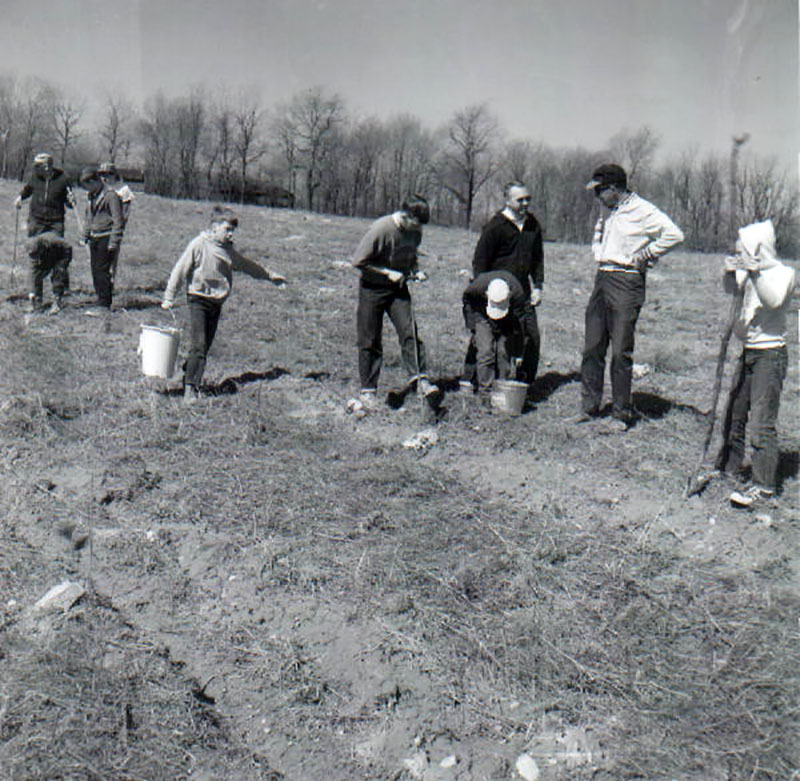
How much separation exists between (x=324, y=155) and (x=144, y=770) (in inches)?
2670

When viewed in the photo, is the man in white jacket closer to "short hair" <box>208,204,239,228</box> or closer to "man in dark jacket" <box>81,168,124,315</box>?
"short hair" <box>208,204,239,228</box>

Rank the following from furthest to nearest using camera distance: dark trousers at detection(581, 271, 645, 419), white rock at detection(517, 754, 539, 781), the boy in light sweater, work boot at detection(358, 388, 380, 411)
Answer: work boot at detection(358, 388, 380, 411) < the boy in light sweater < dark trousers at detection(581, 271, 645, 419) < white rock at detection(517, 754, 539, 781)

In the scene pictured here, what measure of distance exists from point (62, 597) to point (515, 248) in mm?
4412

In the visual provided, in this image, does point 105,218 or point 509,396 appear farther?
point 105,218

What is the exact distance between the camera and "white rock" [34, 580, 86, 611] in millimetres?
3906

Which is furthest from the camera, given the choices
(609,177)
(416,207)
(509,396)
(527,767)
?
(509,396)

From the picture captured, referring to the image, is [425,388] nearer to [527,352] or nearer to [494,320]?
[494,320]

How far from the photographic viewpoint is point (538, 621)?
379 centimetres

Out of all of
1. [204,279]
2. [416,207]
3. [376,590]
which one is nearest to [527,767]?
[376,590]

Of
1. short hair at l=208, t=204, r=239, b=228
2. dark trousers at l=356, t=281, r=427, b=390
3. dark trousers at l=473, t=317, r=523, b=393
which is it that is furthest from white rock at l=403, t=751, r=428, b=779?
short hair at l=208, t=204, r=239, b=228

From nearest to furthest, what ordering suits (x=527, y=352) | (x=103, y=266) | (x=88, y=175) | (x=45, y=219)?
(x=527, y=352) → (x=88, y=175) → (x=45, y=219) → (x=103, y=266)

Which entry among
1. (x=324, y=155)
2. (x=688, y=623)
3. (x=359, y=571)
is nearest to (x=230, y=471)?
(x=359, y=571)

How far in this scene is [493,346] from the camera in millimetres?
6773

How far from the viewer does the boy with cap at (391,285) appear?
6332mm
